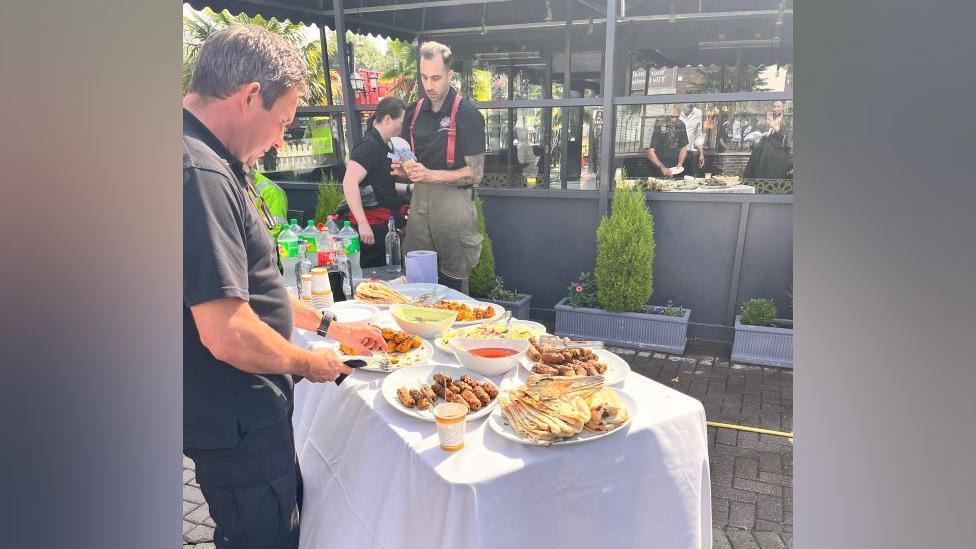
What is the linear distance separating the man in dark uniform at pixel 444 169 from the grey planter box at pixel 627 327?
48.2 inches

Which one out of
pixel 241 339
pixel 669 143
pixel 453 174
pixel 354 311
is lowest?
pixel 354 311

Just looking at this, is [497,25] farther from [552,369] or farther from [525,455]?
[525,455]

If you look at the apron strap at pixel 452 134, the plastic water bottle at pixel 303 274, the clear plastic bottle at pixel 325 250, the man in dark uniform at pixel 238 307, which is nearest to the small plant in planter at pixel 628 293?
the apron strap at pixel 452 134

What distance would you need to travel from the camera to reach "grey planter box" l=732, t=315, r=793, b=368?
5.12 m

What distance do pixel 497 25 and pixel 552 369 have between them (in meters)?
5.58

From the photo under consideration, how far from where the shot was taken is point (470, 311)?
119 inches

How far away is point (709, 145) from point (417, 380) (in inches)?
179

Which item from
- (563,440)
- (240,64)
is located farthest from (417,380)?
(240,64)

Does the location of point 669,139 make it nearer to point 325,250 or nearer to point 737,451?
point 737,451

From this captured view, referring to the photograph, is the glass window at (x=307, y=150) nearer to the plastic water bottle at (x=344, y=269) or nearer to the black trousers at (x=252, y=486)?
the plastic water bottle at (x=344, y=269)

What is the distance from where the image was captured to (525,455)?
1.71m

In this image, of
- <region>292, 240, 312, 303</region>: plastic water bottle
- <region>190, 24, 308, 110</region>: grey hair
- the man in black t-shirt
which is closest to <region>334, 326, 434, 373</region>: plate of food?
<region>292, 240, 312, 303</region>: plastic water bottle
